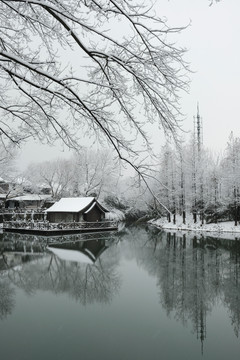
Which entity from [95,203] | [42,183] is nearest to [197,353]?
[95,203]

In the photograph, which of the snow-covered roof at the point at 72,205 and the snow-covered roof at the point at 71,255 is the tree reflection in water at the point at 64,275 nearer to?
the snow-covered roof at the point at 71,255

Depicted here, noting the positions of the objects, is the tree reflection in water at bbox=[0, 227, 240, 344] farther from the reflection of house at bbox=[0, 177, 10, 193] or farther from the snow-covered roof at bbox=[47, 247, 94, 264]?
the reflection of house at bbox=[0, 177, 10, 193]

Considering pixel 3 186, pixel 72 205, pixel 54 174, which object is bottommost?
pixel 72 205

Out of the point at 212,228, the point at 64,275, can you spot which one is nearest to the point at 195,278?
the point at 64,275

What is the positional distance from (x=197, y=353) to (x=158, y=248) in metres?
14.7

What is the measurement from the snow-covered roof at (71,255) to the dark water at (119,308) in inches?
6.6

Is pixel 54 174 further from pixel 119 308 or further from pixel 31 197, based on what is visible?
pixel 119 308

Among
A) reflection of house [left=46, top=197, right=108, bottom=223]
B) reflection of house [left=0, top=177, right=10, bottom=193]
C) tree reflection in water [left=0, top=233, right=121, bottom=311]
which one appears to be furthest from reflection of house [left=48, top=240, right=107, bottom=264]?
reflection of house [left=0, top=177, right=10, bottom=193]

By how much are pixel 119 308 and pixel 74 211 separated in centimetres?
2465

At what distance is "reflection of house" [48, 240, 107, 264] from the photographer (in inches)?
671

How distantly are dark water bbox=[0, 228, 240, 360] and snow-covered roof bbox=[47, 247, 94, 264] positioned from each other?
17 centimetres

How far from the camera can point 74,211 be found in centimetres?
3347

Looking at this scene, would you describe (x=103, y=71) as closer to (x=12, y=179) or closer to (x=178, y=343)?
(x=178, y=343)

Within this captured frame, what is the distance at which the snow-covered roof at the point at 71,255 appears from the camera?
16.7 m
